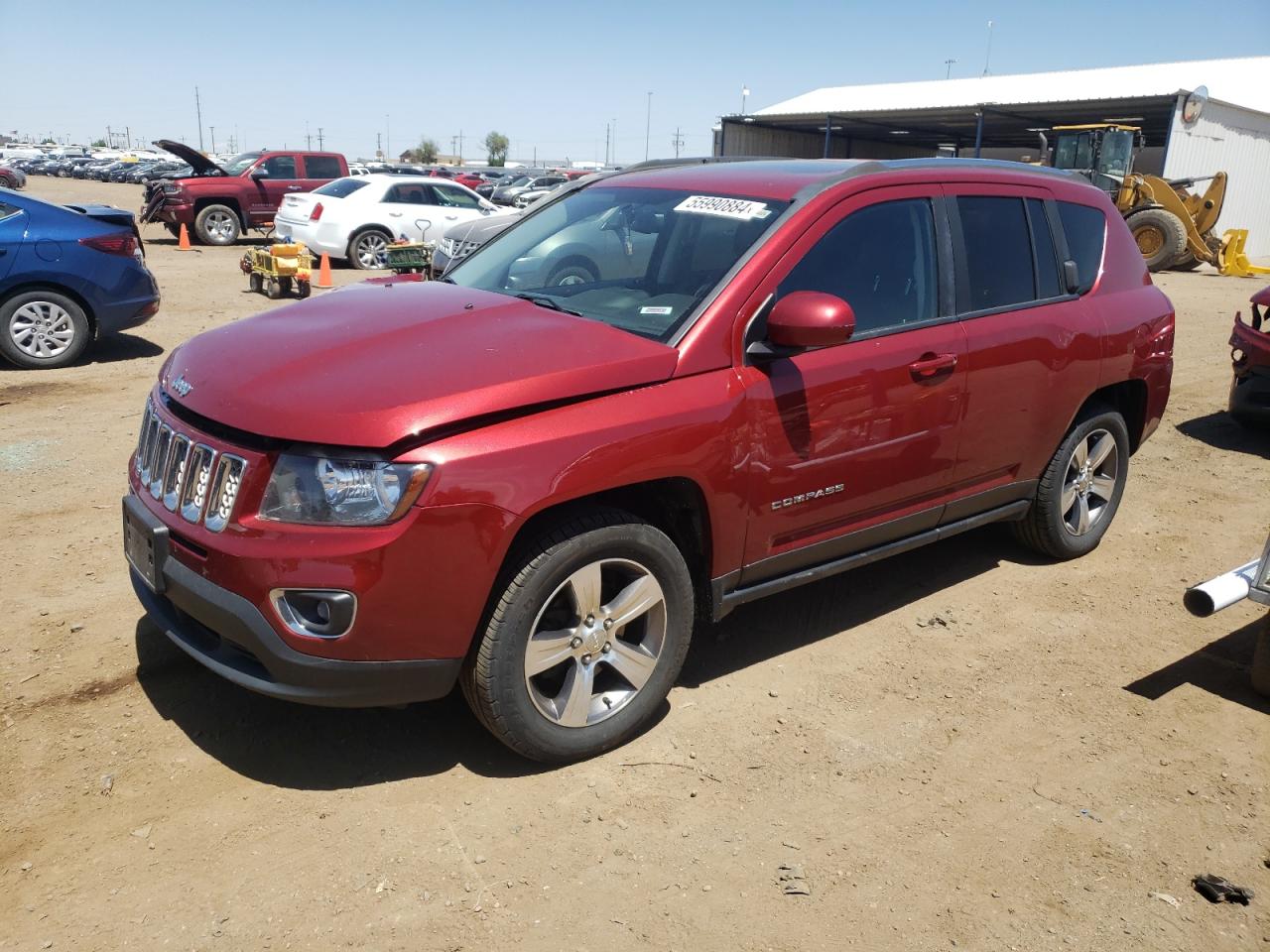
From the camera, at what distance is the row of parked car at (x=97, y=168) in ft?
177

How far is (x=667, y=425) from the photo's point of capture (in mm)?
3229

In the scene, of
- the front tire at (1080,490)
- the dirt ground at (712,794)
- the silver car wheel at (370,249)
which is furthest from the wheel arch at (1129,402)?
the silver car wheel at (370,249)

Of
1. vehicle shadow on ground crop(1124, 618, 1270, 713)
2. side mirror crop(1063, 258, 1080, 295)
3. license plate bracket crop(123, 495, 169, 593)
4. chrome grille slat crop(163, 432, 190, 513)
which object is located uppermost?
side mirror crop(1063, 258, 1080, 295)

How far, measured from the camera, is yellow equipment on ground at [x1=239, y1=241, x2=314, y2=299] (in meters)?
12.6

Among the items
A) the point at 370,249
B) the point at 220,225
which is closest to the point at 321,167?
the point at 220,225

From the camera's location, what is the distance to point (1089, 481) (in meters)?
5.23

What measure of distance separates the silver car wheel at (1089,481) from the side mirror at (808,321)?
2.14 metres

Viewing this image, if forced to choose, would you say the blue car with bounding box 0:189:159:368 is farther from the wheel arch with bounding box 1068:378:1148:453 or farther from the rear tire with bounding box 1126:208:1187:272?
the rear tire with bounding box 1126:208:1187:272

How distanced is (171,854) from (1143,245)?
23122 mm

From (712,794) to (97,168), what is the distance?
218ft

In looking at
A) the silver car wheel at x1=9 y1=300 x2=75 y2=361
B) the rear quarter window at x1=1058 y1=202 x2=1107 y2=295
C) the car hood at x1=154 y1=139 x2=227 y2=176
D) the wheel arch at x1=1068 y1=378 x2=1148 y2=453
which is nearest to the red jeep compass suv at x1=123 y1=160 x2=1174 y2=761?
the rear quarter window at x1=1058 y1=202 x2=1107 y2=295

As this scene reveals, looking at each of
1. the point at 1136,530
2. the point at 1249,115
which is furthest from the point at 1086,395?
the point at 1249,115

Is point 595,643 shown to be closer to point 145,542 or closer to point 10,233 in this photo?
point 145,542

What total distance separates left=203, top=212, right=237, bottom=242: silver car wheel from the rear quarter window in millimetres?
18095
